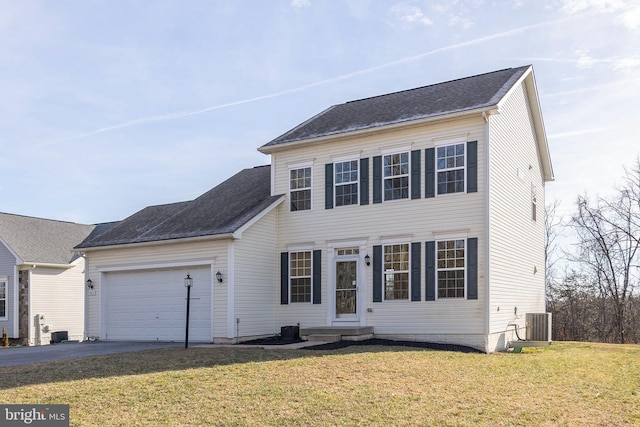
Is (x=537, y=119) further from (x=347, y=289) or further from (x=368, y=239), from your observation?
(x=347, y=289)

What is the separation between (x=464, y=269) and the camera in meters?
16.0

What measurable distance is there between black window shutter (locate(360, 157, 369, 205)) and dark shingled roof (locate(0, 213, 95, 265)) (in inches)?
632

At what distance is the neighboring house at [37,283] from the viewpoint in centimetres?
2642

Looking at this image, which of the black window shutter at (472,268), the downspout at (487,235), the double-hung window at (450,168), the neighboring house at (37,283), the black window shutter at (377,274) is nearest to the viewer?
the downspout at (487,235)

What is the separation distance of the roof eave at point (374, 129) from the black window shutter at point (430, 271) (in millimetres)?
3259

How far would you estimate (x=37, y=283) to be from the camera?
2684 cm

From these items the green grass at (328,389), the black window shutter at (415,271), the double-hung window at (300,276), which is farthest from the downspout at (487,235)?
the double-hung window at (300,276)

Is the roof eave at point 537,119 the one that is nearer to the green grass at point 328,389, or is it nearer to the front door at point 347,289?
the front door at point 347,289

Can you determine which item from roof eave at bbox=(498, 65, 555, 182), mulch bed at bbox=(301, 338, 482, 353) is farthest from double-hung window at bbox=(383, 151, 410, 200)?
mulch bed at bbox=(301, 338, 482, 353)

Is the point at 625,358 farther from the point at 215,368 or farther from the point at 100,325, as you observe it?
the point at 100,325

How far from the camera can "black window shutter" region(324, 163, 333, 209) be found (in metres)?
18.3

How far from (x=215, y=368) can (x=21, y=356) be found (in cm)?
630

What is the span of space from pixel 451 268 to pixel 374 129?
436 cm

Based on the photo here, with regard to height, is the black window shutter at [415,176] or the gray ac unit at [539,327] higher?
the black window shutter at [415,176]
